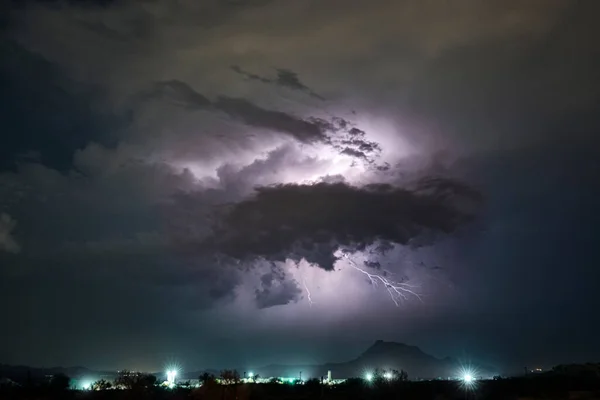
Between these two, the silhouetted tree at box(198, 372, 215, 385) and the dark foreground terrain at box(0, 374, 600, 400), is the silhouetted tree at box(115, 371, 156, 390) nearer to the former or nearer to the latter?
the dark foreground terrain at box(0, 374, 600, 400)

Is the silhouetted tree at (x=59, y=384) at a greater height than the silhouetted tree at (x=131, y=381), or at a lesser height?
greater

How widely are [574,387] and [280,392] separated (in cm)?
4157

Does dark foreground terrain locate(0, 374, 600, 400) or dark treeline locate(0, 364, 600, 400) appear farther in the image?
dark foreground terrain locate(0, 374, 600, 400)

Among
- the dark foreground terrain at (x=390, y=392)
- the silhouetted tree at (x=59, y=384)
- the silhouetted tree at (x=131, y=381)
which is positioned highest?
the silhouetted tree at (x=59, y=384)

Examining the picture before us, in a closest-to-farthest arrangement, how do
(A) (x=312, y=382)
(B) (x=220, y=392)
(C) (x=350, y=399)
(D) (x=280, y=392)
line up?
(B) (x=220, y=392)
(C) (x=350, y=399)
(D) (x=280, y=392)
(A) (x=312, y=382)

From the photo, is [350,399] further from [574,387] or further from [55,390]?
[55,390]

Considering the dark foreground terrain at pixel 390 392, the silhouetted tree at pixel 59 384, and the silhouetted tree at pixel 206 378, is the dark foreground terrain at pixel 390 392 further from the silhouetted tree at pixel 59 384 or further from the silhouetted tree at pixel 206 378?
the silhouetted tree at pixel 206 378

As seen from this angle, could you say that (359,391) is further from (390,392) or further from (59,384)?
(59,384)

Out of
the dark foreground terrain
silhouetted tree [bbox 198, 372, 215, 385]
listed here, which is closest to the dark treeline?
the dark foreground terrain

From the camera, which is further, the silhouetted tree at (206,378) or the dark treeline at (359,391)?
the dark treeline at (359,391)

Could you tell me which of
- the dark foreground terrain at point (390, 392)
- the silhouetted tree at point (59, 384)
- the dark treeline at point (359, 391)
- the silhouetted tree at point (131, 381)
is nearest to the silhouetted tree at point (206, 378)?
the dark treeline at point (359, 391)

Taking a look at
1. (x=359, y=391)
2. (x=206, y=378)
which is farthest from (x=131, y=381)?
(x=359, y=391)

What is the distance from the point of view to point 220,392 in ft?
185

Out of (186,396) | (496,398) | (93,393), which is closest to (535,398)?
(496,398)
